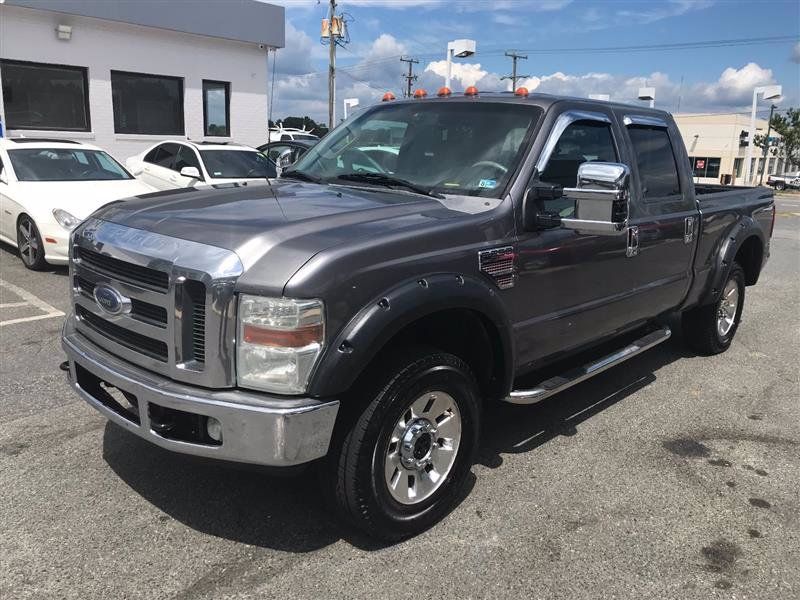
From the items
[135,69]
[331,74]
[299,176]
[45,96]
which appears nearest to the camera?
[299,176]

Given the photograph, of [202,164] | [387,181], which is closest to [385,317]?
[387,181]

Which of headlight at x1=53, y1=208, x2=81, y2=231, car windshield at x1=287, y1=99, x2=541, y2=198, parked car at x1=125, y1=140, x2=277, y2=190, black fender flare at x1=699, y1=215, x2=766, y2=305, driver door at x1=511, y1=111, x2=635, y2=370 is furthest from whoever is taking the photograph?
parked car at x1=125, y1=140, x2=277, y2=190

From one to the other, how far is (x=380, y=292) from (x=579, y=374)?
1680 mm

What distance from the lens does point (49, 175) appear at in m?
8.84

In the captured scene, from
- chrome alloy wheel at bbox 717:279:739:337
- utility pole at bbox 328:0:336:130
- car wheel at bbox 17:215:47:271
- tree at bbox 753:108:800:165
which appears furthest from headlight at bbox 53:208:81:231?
tree at bbox 753:108:800:165

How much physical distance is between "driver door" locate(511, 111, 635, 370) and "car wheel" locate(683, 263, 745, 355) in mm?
1754

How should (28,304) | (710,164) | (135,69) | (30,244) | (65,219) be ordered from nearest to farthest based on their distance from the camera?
(28,304) → (65,219) → (30,244) → (135,69) → (710,164)

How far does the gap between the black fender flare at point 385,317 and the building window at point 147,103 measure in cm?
1564

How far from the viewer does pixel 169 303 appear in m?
2.59

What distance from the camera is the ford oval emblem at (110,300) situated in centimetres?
282

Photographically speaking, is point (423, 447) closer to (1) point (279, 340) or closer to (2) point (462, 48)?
(1) point (279, 340)

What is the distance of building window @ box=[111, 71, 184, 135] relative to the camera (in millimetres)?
16297

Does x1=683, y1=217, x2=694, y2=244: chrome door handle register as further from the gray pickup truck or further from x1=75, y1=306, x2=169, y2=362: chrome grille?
x1=75, y1=306, x2=169, y2=362: chrome grille

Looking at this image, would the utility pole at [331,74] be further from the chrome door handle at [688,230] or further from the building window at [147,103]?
the chrome door handle at [688,230]
